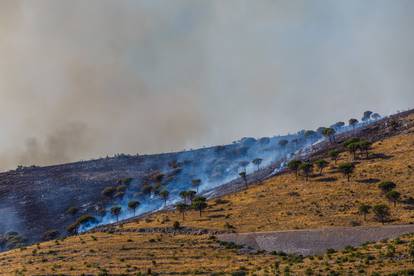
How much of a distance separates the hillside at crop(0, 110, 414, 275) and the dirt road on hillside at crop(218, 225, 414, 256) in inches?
142

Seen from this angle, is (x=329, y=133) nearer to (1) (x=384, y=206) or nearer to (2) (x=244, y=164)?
(2) (x=244, y=164)

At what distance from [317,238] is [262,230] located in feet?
46.2

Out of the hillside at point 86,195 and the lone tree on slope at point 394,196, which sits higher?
the hillside at point 86,195

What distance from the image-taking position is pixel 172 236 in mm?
101688

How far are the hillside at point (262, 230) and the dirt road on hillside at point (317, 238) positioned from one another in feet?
11.9

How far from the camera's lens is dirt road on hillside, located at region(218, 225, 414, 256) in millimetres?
83812

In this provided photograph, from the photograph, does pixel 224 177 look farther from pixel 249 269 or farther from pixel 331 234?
pixel 249 269

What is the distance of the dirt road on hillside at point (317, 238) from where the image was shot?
83812 millimetres

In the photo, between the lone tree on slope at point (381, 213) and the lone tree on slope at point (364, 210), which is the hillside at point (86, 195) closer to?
the lone tree on slope at point (364, 210)

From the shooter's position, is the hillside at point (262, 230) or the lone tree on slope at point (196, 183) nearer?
the hillside at point (262, 230)

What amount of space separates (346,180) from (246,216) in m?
28.2

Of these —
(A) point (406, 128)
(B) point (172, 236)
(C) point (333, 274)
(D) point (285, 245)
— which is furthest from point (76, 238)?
(A) point (406, 128)

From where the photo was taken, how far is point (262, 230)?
99.1 meters

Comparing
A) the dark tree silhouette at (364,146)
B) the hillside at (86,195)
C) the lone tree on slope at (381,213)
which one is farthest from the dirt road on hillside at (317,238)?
the hillside at (86,195)
